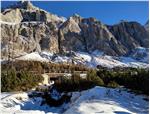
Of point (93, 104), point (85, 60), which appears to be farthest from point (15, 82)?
point (85, 60)

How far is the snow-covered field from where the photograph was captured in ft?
78.4

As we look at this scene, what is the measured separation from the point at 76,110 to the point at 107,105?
2532mm

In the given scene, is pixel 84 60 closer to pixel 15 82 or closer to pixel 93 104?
pixel 15 82

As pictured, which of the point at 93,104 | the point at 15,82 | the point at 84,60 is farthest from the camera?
the point at 84,60


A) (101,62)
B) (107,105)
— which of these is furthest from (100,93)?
(101,62)

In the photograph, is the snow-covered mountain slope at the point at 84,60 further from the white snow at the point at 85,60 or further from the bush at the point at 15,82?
the bush at the point at 15,82

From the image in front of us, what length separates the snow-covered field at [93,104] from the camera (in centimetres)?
2391

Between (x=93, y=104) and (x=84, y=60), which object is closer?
(x=93, y=104)

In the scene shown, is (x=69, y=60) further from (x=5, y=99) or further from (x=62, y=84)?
(x=5, y=99)

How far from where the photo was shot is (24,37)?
19588 cm

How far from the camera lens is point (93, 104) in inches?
1030

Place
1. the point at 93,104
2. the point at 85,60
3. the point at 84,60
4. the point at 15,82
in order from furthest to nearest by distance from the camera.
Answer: the point at 85,60 → the point at 84,60 → the point at 15,82 → the point at 93,104

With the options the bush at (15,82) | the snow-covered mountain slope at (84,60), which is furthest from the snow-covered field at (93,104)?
the snow-covered mountain slope at (84,60)

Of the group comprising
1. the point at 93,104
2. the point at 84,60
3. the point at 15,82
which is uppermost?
the point at 84,60
